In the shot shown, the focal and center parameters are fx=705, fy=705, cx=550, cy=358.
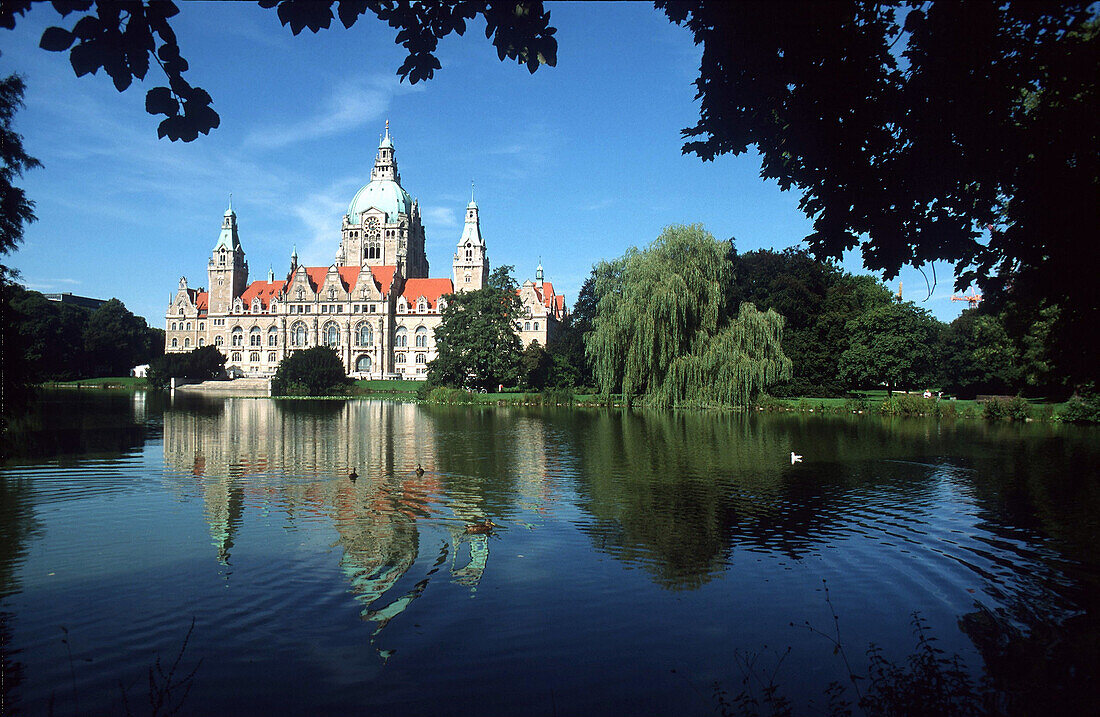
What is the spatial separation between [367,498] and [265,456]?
664 centimetres

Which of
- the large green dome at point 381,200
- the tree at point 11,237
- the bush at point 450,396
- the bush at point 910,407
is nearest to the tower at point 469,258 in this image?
the large green dome at point 381,200

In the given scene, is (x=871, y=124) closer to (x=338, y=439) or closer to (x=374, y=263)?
(x=338, y=439)

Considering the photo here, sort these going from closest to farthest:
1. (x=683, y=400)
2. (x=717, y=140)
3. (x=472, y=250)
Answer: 1. (x=717, y=140)
2. (x=683, y=400)
3. (x=472, y=250)

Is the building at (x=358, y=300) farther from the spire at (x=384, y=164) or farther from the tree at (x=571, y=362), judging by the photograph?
the tree at (x=571, y=362)

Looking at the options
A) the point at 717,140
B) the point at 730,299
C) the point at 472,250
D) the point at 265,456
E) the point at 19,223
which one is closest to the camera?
the point at 717,140

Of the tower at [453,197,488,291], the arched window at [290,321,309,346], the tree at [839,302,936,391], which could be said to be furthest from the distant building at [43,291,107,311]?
the tree at [839,302,936,391]

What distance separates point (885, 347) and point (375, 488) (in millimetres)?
45149

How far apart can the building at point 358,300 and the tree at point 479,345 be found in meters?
26.7

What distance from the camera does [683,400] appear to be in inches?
1409

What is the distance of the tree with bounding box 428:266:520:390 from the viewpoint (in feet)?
188

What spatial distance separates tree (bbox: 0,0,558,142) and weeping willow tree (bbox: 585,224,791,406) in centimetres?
3159

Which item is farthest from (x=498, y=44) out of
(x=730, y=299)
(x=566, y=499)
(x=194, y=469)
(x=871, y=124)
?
(x=730, y=299)

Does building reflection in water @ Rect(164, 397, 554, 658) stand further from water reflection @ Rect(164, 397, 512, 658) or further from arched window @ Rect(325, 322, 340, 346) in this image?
arched window @ Rect(325, 322, 340, 346)

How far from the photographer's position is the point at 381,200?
98625 mm
